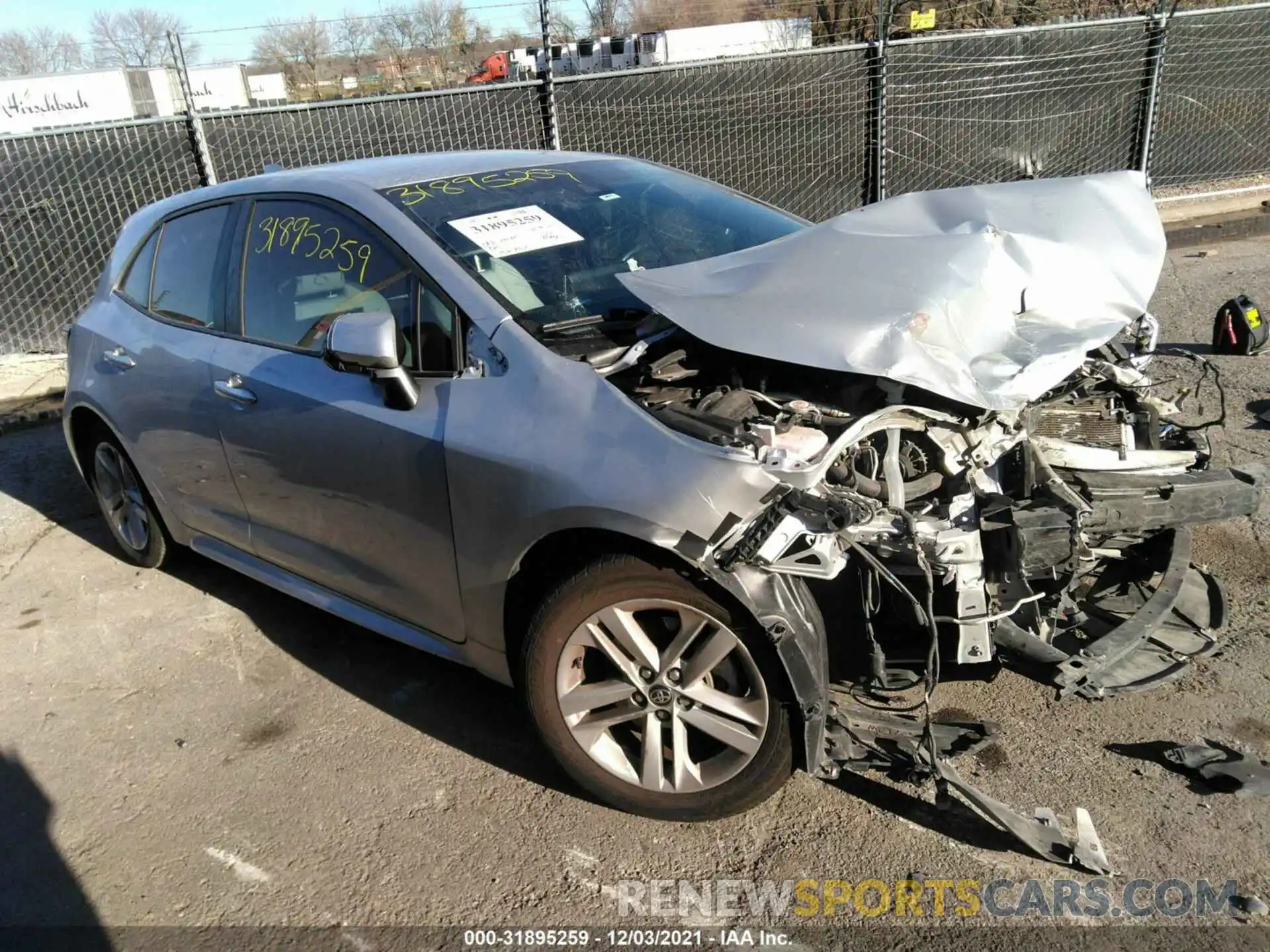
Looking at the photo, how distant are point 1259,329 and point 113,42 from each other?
12551 mm

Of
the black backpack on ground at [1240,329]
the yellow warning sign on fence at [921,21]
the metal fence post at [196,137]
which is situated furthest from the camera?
the yellow warning sign on fence at [921,21]

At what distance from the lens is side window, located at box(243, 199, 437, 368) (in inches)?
124

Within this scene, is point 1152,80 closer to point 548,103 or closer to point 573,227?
point 548,103

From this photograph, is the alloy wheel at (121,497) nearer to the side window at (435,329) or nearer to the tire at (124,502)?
the tire at (124,502)

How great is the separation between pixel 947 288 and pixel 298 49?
11659 millimetres

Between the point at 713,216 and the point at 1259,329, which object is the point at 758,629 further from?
the point at 1259,329

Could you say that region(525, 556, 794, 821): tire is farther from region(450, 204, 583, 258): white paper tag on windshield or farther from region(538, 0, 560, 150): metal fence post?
region(538, 0, 560, 150): metal fence post

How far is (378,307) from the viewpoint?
3182mm

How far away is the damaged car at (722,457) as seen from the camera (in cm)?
256

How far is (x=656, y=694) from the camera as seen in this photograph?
8.89ft

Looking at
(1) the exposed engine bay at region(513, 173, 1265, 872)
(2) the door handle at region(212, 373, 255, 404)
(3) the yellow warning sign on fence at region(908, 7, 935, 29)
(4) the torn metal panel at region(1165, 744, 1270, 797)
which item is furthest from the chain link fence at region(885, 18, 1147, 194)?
(4) the torn metal panel at region(1165, 744, 1270, 797)

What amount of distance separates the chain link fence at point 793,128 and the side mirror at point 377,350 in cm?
631

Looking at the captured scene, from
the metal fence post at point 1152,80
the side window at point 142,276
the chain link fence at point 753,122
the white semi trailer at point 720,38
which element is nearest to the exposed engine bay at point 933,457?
the side window at point 142,276

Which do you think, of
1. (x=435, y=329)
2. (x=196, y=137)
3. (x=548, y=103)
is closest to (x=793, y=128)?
(x=548, y=103)
